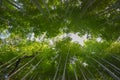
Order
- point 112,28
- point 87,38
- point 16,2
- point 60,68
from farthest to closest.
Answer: point 87,38 < point 60,68 < point 112,28 < point 16,2

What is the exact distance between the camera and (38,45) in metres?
9.30

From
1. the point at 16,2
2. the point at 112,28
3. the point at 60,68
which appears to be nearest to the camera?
the point at 16,2

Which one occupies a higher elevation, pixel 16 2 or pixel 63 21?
pixel 16 2

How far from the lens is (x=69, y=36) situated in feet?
31.5

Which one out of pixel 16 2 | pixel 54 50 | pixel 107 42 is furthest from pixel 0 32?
pixel 107 42

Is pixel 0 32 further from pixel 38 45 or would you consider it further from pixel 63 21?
pixel 63 21

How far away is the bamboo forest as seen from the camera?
7.86 meters

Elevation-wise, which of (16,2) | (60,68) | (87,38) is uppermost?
(16,2)

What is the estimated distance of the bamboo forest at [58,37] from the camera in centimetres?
786

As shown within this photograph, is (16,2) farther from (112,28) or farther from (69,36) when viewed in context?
(112,28)

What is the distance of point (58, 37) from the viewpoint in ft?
32.0

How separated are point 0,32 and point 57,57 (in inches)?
110

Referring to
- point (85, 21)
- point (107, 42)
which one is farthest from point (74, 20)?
point (107, 42)

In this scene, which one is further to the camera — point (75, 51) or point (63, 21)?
point (75, 51)
